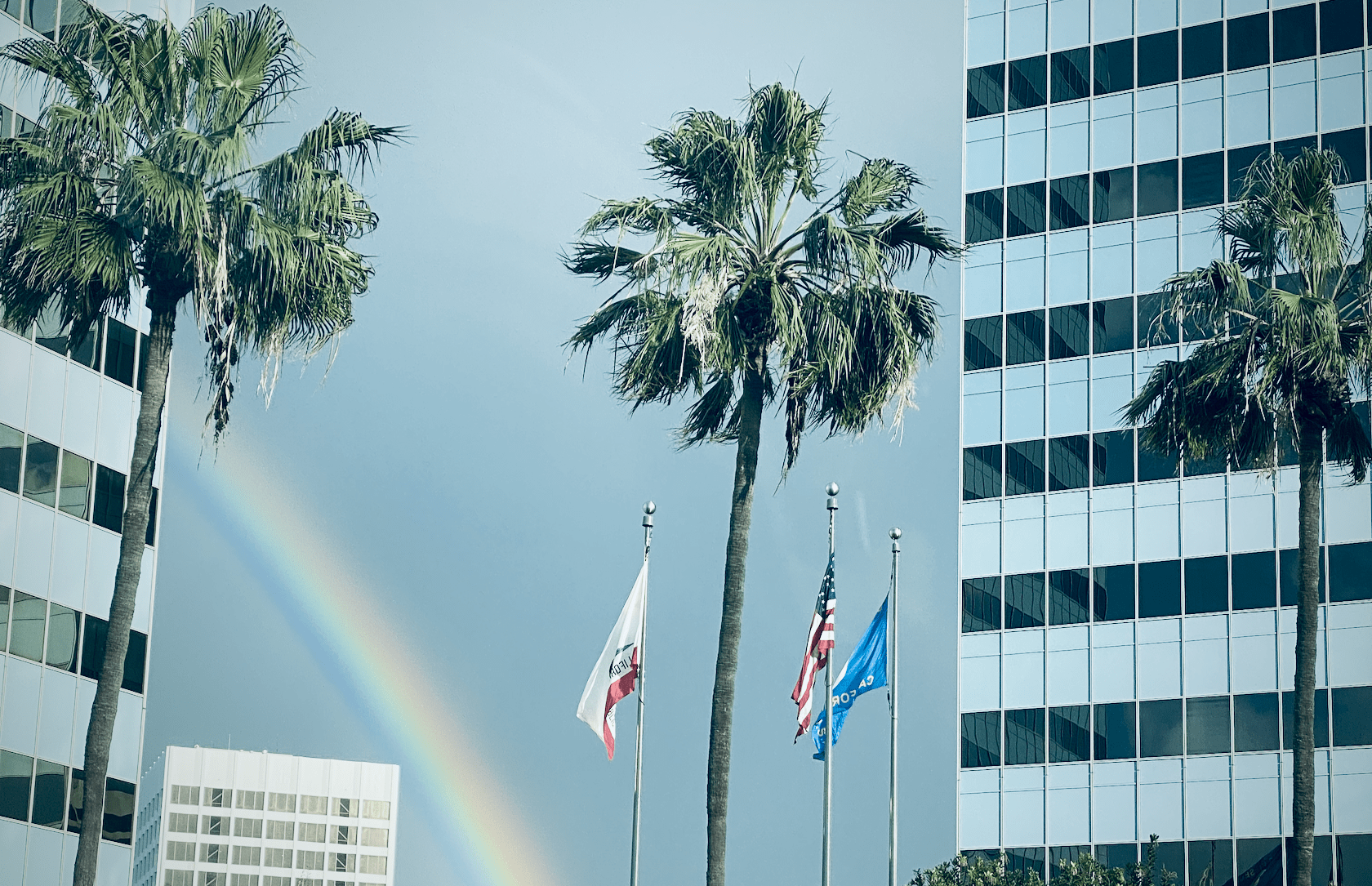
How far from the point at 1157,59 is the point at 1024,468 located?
14.0m

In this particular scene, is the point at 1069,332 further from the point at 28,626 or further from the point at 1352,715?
the point at 28,626

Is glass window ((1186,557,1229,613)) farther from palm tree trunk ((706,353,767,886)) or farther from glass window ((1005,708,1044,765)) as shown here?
palm tree trunk ((706,353,767,886))

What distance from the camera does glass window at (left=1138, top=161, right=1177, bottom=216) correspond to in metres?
60.6

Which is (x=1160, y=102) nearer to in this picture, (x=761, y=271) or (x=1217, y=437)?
(x=1217, y=437)

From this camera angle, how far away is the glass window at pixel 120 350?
46.8 m

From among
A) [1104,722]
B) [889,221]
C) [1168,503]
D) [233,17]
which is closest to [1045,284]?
[1168,503]

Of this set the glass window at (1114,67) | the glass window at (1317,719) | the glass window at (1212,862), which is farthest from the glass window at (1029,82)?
the glass window at (1212,862)

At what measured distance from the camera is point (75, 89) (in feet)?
88.9

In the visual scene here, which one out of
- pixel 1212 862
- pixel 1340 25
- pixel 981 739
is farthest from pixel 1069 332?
pixel 1212 862

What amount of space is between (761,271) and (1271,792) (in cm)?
3497

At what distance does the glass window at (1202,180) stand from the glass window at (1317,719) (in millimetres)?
15746

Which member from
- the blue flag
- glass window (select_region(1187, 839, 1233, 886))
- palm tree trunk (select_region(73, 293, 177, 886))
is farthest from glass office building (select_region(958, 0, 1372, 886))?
palm tree trunk (select_region(73, 293, 177, 886))

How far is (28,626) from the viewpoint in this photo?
43.3 metres

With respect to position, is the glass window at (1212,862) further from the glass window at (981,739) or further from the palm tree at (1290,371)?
the palm tree at (1290,371)
